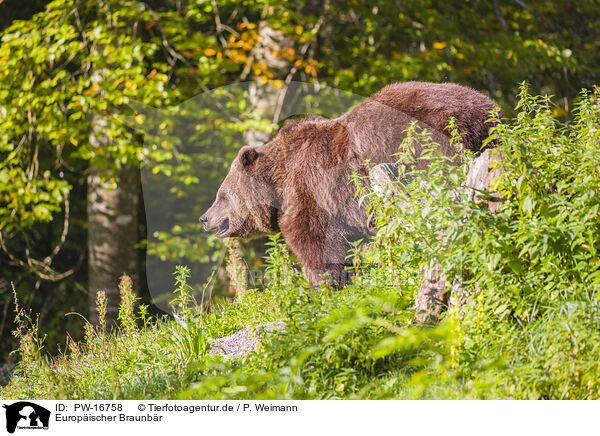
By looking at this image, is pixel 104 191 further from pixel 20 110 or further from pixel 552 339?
pixel 552 339

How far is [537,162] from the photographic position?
10.7ft

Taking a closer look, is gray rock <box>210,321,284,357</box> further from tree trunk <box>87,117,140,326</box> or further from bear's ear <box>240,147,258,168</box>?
tree trunk <box>87,117,140,326</box>

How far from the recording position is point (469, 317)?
9.91ft

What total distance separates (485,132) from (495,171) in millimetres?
1047

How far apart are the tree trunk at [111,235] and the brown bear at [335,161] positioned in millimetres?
3328

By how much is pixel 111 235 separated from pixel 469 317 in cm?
565

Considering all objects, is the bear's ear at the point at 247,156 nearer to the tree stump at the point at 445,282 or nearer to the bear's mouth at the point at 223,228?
the bear's mouth at the point at 223,228

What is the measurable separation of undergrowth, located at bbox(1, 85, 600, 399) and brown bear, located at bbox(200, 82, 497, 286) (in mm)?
842

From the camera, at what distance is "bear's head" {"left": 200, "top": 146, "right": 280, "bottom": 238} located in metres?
4.70
